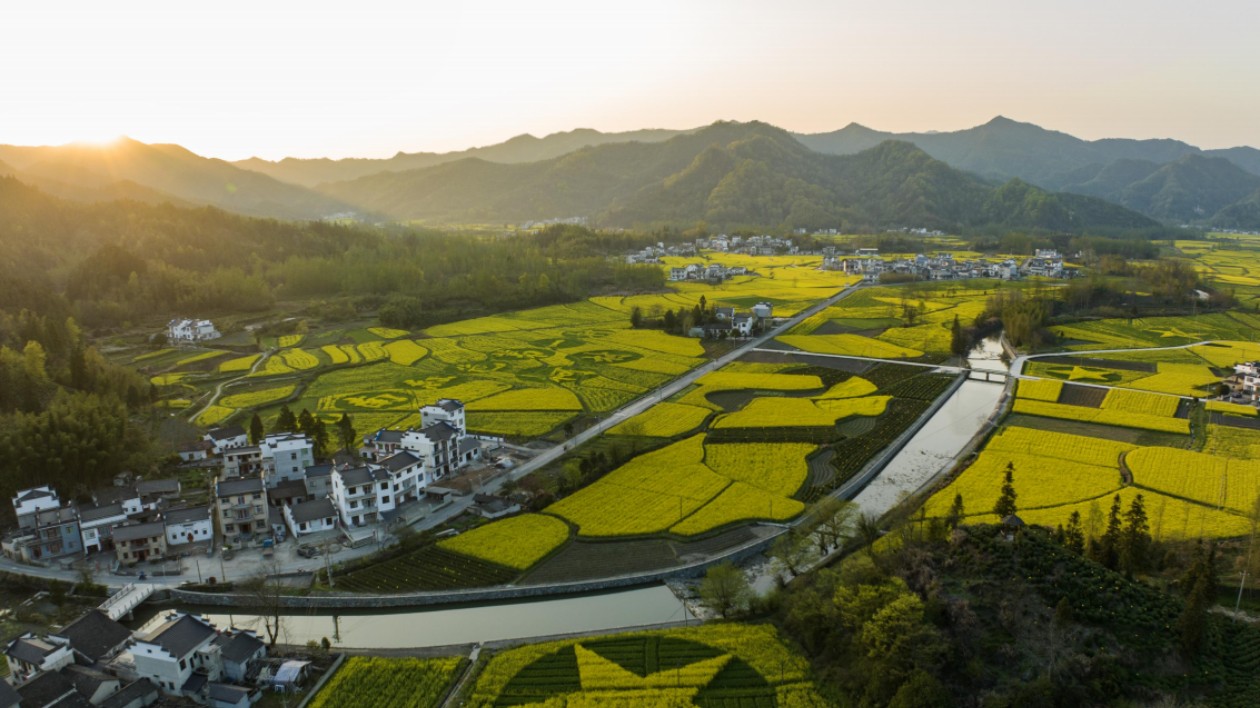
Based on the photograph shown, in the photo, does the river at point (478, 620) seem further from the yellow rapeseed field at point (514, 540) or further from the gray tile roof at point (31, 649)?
the gray tile roof at point (31, 649)

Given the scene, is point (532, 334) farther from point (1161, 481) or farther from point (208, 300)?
point (1161, 481)

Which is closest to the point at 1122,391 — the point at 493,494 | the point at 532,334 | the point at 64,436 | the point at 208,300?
the point at 493,494

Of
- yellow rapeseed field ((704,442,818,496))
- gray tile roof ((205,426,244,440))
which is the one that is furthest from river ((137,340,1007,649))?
gray tile roof ((205,426,244,440))

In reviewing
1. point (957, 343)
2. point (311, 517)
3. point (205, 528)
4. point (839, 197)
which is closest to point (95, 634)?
point (205, 528)

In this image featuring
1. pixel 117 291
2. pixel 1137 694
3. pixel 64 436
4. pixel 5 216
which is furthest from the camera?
pixel 5 216

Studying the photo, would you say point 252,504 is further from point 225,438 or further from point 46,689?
point 46,689

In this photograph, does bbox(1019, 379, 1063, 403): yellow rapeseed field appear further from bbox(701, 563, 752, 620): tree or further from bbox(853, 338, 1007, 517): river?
bbox(701, 563, 752, 620): tree

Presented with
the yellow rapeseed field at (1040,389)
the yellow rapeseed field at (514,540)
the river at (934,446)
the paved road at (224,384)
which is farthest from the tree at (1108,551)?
the paved road at (224,384)

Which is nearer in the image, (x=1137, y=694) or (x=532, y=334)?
(x=1137, y=694)
